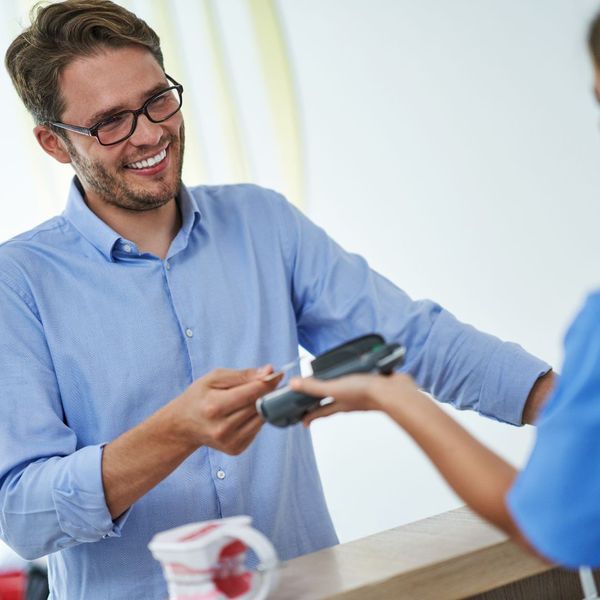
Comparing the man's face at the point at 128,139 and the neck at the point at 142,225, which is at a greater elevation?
the man's face at the point at 128,139

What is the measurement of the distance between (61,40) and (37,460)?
86 centimetres

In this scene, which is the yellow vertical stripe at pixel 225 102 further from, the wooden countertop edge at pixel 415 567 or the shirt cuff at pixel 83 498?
the wooden countertop edge at pixel 415 567

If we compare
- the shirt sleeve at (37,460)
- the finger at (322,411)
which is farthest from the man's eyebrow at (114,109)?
the finger at (322,411)

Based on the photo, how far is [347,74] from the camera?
4.23 m

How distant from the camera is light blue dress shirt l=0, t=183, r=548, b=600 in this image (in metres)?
1.88

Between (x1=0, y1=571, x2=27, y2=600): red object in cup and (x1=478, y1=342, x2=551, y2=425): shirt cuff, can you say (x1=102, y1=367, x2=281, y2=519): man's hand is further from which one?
(x1=478, y1=342, x2=551, y2=425): shirt cuff

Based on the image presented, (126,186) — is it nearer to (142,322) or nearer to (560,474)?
(142,322)

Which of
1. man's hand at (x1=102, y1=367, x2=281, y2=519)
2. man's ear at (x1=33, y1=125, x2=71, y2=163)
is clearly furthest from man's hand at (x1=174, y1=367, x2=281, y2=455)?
man's ear at (x1=33, y1=125, x2=71, y2=163)

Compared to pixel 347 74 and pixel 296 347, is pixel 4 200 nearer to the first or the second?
pixel 347 74

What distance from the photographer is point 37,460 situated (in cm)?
185

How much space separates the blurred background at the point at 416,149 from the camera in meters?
4.02

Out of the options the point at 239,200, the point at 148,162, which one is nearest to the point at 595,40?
the point at 148,162

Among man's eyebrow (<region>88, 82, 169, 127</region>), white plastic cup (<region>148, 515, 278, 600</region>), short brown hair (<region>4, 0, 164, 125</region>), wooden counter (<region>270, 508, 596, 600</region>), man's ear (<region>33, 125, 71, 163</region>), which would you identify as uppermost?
short brown hair (<region>4, 0, 164, 125</region>)

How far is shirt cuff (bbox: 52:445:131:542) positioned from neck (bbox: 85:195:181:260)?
0.52 meters
